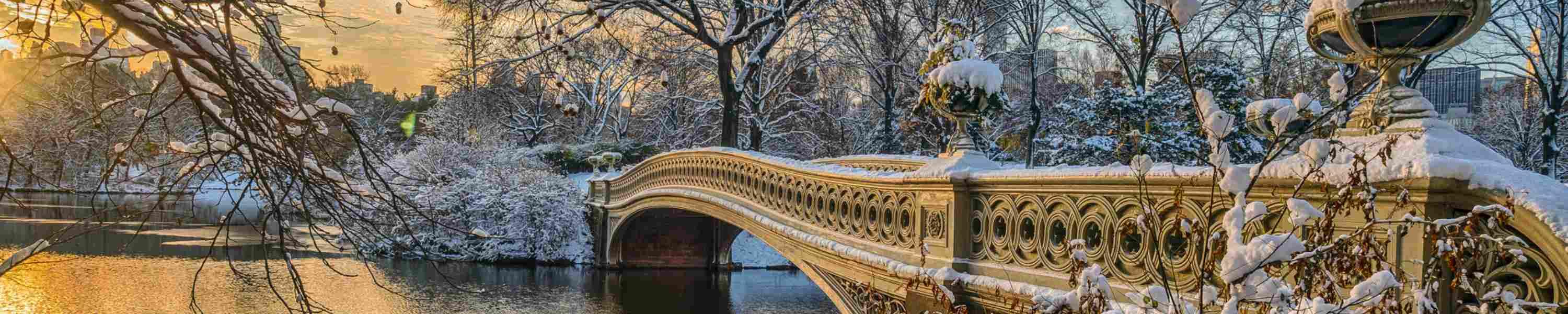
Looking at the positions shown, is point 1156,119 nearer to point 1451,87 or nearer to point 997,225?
point 997,225

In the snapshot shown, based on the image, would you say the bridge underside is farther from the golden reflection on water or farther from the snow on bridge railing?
the snow on bridge railing

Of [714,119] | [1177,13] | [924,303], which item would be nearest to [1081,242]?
[1177,13]

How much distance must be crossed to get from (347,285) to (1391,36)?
57.6ft

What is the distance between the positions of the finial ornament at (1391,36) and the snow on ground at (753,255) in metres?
20.9

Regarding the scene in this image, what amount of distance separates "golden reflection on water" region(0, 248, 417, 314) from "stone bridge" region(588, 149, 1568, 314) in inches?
290

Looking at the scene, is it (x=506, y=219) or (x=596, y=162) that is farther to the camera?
(x=596, y=162)

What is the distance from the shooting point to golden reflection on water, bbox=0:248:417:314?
14852mm

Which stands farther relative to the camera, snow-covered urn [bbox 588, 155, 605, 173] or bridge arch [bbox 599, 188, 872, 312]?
snow-covered urn [bbox 588, 155, 605, 173]

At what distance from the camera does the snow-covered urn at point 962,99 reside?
22.5ft

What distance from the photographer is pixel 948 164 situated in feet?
22.3

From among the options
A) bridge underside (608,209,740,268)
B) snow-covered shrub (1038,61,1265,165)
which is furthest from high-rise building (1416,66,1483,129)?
bridge underside (608,209,740,268)

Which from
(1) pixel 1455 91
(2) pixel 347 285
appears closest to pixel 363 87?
(2) pixel 347 285

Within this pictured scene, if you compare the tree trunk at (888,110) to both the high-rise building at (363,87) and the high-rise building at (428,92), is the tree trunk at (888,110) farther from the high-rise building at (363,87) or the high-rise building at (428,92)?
the high-rise building at (428,92)

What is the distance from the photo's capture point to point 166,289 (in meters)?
16.4
